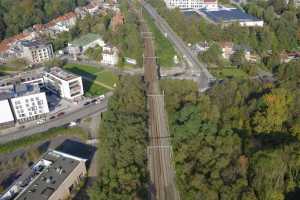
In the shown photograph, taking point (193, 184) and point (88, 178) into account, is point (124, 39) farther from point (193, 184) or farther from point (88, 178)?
point (193, 184)

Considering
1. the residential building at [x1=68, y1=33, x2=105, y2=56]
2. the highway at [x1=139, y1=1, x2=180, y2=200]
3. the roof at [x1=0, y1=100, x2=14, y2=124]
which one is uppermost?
the residential building at [x1=68, y1=33, x2=105, y2=56]

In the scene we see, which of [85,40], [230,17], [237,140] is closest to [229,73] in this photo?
[237,140]

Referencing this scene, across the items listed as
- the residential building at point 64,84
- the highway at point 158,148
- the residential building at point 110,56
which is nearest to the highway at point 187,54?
the highway at point 158,148

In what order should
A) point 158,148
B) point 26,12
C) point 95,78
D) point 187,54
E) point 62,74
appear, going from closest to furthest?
point 158,148, point 62,74, point 95,78, point 187,54, point 26,12

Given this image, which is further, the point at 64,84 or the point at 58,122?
the point at 64,84

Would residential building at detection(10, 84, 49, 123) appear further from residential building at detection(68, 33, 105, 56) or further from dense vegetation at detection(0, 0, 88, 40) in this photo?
dense vegetation at detection(0, 0, 88, 40)

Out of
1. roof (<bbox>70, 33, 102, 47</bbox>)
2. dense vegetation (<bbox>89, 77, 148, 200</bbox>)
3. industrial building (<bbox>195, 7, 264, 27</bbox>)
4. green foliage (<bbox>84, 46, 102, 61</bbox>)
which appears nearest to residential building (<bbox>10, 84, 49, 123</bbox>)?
dense vegetation (<bbox>89, 77, 148, 200</bbox>)

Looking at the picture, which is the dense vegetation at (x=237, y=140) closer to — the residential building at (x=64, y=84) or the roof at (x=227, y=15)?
the residential building at (x=64, y=84)

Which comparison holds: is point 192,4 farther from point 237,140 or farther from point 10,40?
point 237,140
